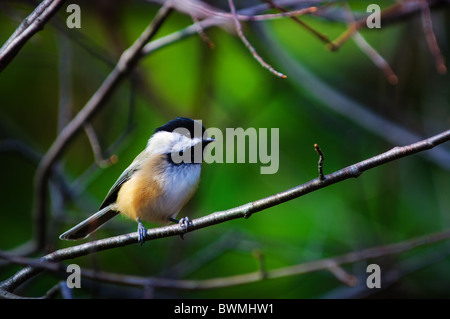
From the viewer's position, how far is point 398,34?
4.29 m

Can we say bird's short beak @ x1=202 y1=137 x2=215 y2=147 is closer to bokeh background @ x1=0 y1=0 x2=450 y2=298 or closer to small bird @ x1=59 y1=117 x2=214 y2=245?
small bird @ x1=59 y1=117 x2=214 y2=245

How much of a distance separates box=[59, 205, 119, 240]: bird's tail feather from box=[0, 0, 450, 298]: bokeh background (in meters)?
0.66

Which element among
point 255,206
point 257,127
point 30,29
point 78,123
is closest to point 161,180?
point 78,123

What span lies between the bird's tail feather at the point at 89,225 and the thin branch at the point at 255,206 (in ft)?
2.30

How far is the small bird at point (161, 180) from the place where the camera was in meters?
2.56

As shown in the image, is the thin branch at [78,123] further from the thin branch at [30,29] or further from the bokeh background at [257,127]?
the thin branch at [30,29]

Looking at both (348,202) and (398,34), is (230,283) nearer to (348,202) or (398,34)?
(348,202)

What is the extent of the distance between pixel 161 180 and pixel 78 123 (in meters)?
0.59

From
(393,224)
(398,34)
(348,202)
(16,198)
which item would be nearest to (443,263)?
(393,224)

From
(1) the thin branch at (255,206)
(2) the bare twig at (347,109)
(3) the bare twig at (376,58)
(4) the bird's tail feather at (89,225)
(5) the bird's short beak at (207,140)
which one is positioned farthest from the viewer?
(2) the bare twig at (347,109)

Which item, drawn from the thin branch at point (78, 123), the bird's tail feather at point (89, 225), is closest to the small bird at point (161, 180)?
the bird's tail feather at point (89, 225)

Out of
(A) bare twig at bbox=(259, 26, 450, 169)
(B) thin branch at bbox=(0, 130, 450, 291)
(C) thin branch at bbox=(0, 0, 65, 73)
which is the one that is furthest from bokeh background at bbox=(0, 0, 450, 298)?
(C) thin branch at bbox=(0, 0, 65, 73)
